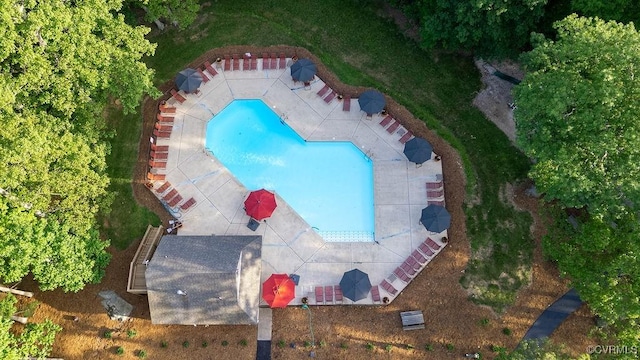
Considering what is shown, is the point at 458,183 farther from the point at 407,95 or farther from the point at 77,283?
the point at 77,283

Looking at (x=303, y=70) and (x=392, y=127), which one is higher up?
(x=303, y=70)

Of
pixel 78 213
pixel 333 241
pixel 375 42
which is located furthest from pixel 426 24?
pixel 78 213

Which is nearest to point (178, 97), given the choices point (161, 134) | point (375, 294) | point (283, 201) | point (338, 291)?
point (161, 134)

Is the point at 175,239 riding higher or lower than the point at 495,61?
lower

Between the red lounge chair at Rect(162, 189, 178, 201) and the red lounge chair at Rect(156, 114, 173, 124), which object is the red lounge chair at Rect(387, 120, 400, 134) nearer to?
the red lounge chair at Rect(162, 189, 178, 201)

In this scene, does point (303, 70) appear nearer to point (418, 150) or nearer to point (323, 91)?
point (323, 91)
